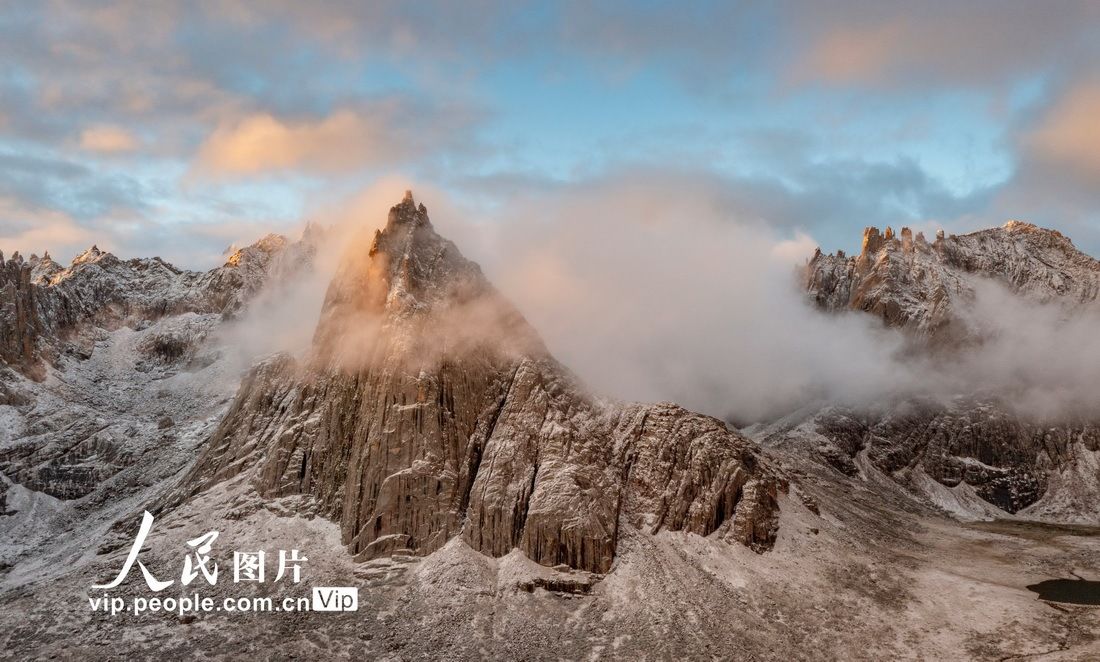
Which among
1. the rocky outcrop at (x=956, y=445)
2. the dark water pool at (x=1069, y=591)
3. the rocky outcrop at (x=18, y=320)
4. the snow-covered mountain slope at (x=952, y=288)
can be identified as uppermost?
the snow-covered mountain slope at (x=952, y=288)

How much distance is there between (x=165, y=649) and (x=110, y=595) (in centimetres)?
1653

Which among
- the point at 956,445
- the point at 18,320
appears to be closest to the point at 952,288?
the point at 956,445

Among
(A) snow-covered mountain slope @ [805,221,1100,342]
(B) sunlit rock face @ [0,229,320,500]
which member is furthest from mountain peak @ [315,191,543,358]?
(A) snow-covered mountain slope @ [805,221,1100,342]

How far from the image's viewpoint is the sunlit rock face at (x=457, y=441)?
287 feet

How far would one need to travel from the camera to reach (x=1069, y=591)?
90875mm

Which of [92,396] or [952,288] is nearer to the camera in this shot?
[92,396]

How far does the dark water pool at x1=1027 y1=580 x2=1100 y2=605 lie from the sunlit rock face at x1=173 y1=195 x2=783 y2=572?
3325cm

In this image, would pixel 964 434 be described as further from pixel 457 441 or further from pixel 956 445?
pixel 457 441

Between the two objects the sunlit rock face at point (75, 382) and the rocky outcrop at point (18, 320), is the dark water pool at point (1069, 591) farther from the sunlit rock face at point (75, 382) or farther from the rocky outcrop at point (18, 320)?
the rocky outcrop at point (18, 320)

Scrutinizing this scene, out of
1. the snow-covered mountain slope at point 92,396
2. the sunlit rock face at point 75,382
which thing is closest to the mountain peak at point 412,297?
the snow-covered mountain slope at point 92,396

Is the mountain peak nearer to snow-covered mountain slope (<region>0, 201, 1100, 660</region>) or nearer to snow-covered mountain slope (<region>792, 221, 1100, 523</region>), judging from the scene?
snow-covered mountain slope (<region>0, 201, 1100, 660</region>)

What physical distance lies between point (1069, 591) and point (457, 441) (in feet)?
262

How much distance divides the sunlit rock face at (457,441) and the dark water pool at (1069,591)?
33.3 m

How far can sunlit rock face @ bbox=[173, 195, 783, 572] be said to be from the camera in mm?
87500
